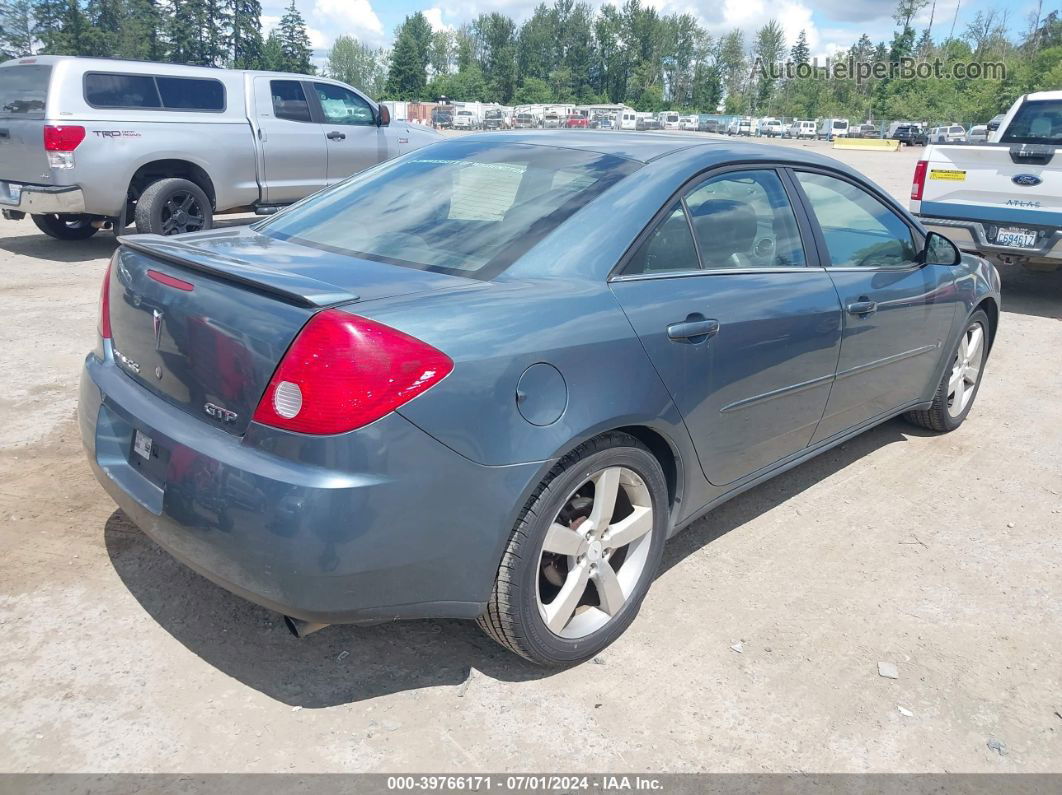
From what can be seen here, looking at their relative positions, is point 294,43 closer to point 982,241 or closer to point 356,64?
point 356,64

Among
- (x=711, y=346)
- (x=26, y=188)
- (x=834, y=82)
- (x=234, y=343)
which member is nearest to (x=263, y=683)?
(x=234, y=343)

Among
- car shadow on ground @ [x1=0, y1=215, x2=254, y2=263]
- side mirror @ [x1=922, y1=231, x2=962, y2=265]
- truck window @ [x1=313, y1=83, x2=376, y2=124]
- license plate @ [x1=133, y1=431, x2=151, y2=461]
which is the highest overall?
truck window @ [x1=313, y1=83, x2=376, y2=124]

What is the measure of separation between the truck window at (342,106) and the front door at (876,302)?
8319mm

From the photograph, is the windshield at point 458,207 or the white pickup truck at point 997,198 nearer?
the windshield at point 458,207

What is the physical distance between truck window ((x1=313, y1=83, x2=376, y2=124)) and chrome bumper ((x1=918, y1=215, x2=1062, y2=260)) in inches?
274

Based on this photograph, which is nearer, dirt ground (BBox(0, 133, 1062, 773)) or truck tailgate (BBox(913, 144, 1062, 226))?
dirt ground (BBox(0, 133, 1062, 773))

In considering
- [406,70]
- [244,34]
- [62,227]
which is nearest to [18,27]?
[244,34]

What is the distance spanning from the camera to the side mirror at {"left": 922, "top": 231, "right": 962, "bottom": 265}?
14.5 feet

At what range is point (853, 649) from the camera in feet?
9.80

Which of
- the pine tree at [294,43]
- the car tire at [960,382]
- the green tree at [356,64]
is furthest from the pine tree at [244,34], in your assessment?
the car tire at [960,382]

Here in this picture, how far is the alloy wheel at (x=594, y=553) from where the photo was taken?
270 cm

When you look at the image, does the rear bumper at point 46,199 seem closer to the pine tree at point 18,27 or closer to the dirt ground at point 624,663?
the dirt ground at point 624,663

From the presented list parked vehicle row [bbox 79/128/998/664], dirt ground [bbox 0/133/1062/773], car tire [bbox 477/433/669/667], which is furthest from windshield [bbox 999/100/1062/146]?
car tire [bbox 477/433/669/667]

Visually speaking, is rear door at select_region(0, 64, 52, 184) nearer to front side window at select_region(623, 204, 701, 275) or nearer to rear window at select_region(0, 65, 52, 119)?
rear window at select_region(0, 65, 52, 119)
